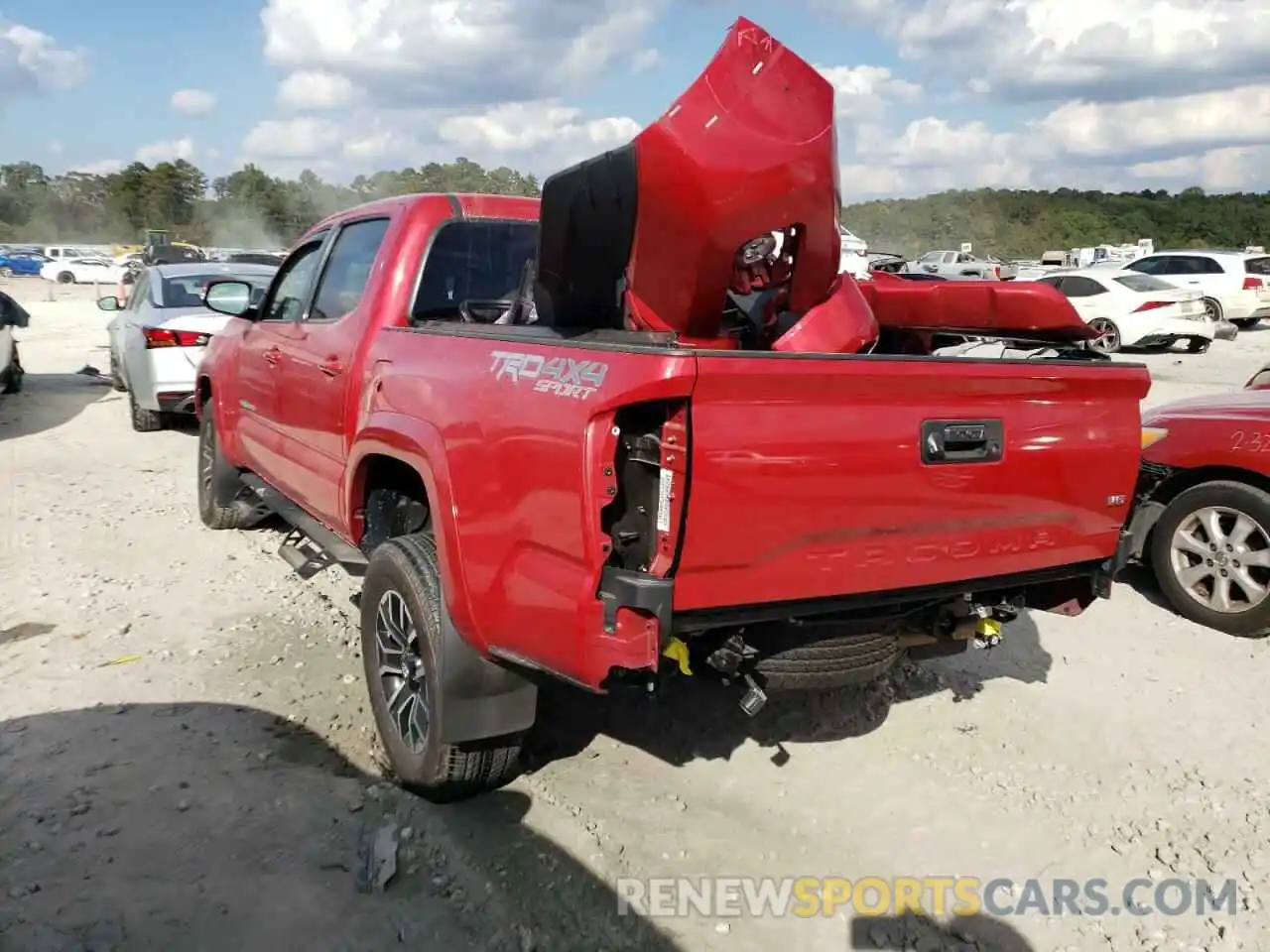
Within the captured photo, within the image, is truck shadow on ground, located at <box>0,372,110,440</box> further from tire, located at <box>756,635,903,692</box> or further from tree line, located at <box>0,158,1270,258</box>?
tree line, located at <box>0,158,1270,258</box>

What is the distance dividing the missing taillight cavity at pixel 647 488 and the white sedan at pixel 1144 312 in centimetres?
1690

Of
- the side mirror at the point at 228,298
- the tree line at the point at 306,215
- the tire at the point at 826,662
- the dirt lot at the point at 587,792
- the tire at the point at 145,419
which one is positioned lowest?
the dirt lot at the point at 587,792

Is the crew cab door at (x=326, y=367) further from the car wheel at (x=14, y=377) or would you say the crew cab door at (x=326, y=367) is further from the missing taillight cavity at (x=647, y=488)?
the car wheel at (x=14, y=377)

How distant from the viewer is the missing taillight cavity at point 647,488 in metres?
2.41

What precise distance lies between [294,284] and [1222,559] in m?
5.14

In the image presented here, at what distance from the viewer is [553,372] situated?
8.58ft

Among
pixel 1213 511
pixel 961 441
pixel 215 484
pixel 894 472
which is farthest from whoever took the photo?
pixel 215 484

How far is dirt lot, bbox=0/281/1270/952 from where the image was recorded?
9.25 feet

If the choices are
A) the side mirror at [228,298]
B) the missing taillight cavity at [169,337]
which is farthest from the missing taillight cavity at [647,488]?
the missing taillight cavity at [169,337]

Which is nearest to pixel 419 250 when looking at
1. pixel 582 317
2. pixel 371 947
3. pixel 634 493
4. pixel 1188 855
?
pixel 582 317

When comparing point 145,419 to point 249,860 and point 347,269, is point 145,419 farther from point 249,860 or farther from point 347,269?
point 249,860

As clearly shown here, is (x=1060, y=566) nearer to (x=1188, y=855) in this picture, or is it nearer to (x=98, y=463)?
(x=1188, y=855)

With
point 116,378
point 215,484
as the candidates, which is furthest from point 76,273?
point 215,484

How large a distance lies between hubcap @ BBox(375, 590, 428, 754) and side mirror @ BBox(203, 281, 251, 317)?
8.97 feet
